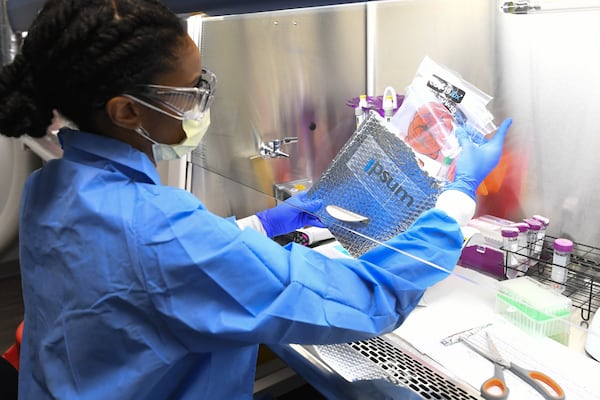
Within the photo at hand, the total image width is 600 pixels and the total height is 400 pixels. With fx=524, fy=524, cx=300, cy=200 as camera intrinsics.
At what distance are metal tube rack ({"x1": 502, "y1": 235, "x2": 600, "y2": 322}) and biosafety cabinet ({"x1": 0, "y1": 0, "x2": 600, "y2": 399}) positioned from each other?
41mm

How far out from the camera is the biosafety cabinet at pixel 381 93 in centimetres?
109

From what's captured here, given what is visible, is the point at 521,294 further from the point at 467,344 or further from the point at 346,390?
the point at 346,390

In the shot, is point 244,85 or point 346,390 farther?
point 244,85

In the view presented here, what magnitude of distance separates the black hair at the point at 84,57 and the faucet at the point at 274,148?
0.75 m

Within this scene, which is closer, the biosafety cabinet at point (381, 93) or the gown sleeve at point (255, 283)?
the gown sleeve at point (255, 283)

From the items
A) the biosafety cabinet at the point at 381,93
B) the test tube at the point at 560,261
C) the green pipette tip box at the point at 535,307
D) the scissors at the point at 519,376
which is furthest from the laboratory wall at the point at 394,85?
the scissors at the point at 519,376

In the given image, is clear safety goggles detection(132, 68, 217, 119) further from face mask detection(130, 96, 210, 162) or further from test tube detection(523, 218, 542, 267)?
test tube detection(523, 218, 542, 267)

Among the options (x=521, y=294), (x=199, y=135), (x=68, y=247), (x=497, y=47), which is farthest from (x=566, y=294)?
(x=68, y=247)

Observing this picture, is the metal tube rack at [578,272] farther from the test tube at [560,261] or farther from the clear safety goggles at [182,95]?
the clear safety goggles at [182,95]

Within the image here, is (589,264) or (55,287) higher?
(55,287)

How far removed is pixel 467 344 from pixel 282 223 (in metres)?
0.54

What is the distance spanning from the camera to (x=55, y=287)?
2.69 ft

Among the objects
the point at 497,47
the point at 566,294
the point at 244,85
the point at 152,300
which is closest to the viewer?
the point at 152,300

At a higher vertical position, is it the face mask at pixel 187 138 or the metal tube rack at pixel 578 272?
the face mask at pixel 187 138
